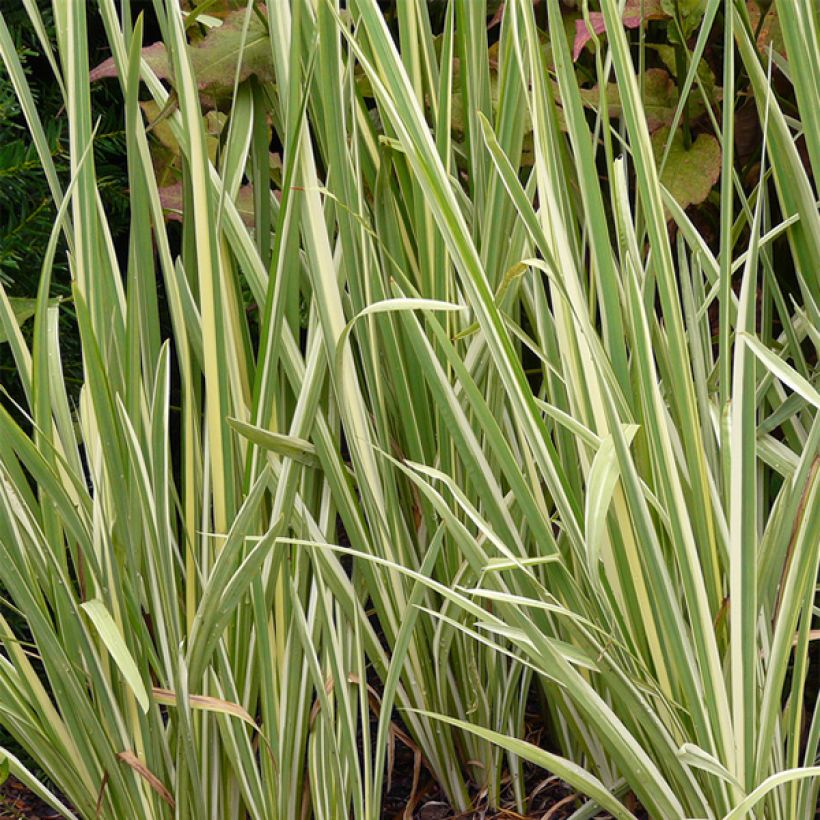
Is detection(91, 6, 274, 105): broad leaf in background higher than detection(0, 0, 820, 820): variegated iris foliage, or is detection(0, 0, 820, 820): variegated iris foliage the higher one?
detection(91, 6, 274, 105): broad leaf in background

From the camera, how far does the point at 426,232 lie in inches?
36.7

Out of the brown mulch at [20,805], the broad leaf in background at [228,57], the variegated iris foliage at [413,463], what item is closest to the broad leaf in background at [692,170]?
the variegated iris foliage at [413,463]

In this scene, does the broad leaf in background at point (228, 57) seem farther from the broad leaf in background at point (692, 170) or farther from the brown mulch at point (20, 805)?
the brown mulch at point (20, 805)

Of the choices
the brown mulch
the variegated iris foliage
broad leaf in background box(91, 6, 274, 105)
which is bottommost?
the brown mulch

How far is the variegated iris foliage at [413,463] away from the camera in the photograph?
Answer: 0.75 meters

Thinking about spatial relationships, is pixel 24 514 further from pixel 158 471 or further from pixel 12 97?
pixel 12 97

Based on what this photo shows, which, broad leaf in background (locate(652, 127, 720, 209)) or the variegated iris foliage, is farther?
broad leaf in background (locate(652, 127, 720, 209))

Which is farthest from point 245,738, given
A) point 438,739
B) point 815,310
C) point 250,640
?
point 815,310

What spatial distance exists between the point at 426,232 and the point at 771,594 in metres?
0.43

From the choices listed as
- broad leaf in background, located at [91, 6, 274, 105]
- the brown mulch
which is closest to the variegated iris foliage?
broad leaf in background, located at [91, 6, 274, 105]

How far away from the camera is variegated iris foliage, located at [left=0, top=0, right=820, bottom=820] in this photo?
748 mm

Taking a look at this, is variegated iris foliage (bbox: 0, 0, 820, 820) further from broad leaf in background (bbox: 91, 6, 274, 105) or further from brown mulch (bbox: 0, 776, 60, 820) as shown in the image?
brown mulch (bbox: 0, 776, 60, 820)

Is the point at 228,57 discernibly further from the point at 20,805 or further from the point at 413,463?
the point at 20,805

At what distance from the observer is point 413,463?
2.44 ft
